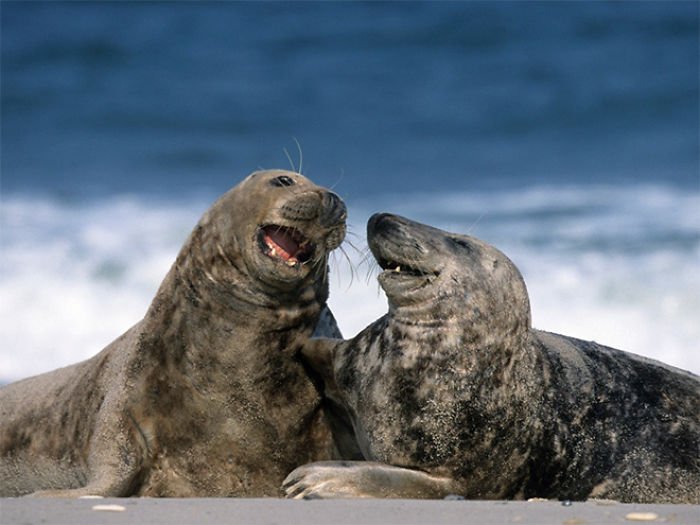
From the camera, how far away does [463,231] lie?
19422mm

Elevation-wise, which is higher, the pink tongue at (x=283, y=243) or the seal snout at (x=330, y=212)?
the seal snout at (x=330, y=212)

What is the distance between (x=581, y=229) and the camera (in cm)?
1930

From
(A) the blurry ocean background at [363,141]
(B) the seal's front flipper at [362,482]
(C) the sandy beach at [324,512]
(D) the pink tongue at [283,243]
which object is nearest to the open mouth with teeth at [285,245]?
(D) the pink tongue at [283,243]

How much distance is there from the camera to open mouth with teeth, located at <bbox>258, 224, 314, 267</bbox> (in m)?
8.07

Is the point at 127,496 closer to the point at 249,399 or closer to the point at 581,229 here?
the point at 249,399

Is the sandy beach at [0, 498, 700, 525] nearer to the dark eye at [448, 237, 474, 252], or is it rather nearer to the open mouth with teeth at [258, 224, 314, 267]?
the dark eye at [448, 237, 474, 252]

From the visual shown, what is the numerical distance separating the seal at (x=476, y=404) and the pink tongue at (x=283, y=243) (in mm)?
506

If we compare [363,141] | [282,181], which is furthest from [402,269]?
[363,141]

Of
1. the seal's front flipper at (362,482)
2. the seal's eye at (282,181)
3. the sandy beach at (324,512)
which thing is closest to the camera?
the sandy beach at (324,512)

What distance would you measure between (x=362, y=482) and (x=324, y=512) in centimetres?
70

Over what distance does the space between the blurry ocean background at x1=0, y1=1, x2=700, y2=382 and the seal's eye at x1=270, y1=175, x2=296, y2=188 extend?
7194 mm

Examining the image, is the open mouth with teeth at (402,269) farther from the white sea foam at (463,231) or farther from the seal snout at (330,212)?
the white sea foam at (463,231)

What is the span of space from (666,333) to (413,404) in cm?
900

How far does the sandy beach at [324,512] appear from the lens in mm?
6170
